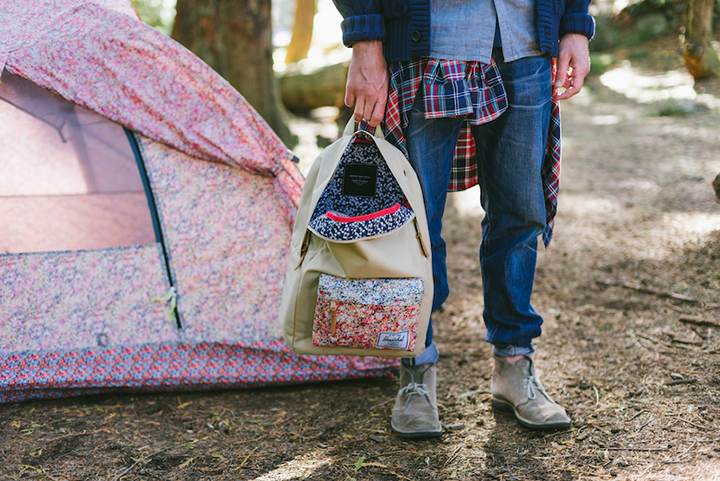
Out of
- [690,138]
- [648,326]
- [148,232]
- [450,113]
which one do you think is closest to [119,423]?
[148,232]

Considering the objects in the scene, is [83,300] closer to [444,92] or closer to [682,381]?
[444,92]

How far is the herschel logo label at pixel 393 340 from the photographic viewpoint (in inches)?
57.0

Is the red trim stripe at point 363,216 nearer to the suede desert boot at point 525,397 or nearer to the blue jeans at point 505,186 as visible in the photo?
the blue jeans at point 505,186

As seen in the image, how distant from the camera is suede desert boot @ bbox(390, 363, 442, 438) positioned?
5.70 feet

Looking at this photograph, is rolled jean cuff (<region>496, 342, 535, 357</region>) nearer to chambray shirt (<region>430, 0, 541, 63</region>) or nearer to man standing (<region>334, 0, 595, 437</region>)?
man standing (<region>334, 0, 595, 437</region>)

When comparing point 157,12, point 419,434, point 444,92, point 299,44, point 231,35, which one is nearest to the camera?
point 444,92

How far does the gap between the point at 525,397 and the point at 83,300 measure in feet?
5.34

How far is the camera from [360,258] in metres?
1.39

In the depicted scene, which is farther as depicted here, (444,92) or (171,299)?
(171,299)

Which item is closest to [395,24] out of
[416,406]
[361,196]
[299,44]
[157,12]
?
[361,196]

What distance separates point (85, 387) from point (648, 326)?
2.33m

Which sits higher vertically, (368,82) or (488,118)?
(368,82)

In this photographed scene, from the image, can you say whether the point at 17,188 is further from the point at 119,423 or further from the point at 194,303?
the point at 119,423

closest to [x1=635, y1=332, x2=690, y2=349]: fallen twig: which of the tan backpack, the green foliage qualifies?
the tan backpack
